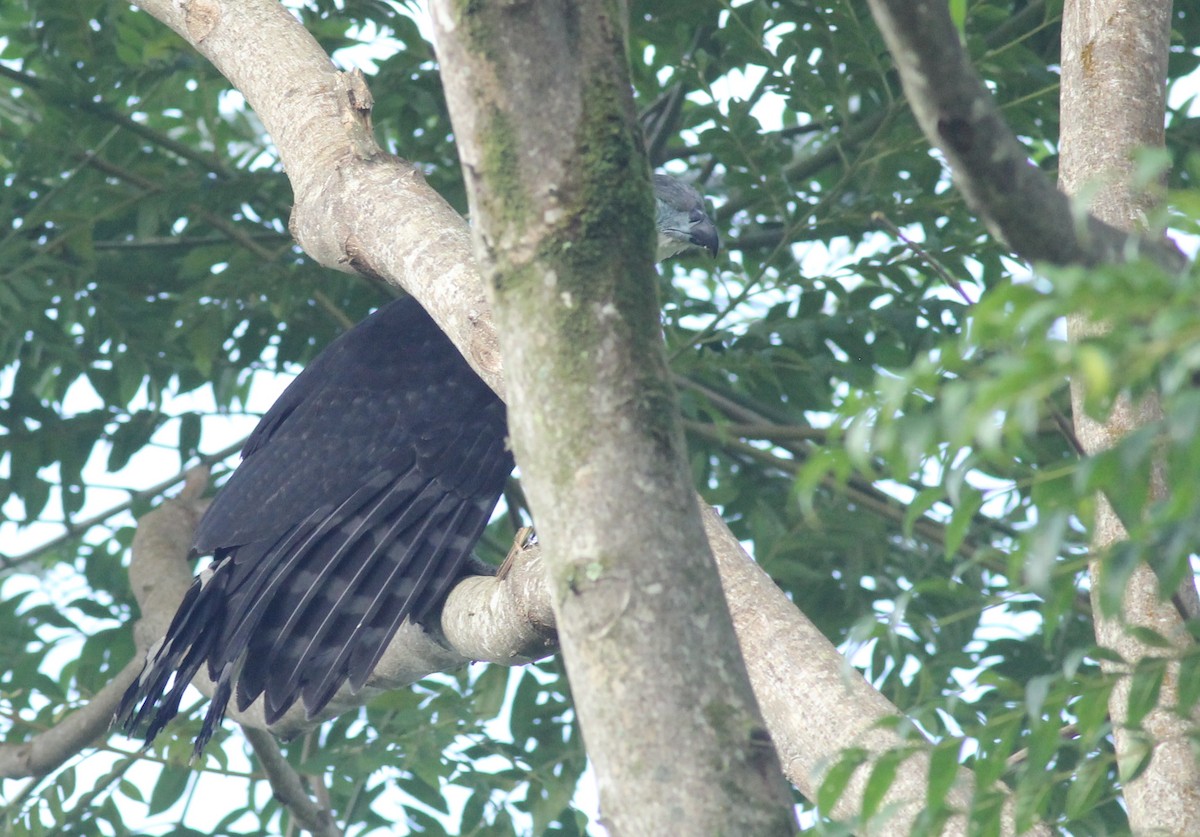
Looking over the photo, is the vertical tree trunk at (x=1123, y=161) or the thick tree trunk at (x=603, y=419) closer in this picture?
the thick tree trunk at (x=603, y=419)

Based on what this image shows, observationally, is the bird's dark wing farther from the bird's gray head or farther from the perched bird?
the bird's gray head

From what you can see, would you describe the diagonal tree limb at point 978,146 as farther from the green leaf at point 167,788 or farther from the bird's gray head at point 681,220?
the green leaf at point 167,788

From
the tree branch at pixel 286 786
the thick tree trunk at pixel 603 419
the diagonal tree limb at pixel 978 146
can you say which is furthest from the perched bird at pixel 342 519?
the diagonal tree limb at pixel 978 146

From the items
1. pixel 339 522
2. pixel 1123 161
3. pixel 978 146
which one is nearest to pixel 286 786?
pixel 339 522

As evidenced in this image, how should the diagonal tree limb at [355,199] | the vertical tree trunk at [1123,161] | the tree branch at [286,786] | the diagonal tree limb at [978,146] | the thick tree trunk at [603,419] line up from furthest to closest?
the tree branch at [286,786], the diagonal tree limb at [355,199], the vertical tree trunk at [1123,161], the thick tree trunk at [603,419], the diagonal tree limb at [978,146]

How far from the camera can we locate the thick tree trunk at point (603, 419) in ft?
3.95

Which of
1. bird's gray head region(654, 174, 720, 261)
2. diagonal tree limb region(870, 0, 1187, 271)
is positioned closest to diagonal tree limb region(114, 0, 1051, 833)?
diagonal tree limb region(870, 0, 1187, 271)

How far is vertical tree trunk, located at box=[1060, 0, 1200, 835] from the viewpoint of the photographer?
1856 millimetres

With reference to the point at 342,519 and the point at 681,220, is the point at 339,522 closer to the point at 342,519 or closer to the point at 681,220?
the point at 342,519

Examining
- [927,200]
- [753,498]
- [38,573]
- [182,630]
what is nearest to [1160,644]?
[927,200]

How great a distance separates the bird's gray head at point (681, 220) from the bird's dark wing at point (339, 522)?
0.80m

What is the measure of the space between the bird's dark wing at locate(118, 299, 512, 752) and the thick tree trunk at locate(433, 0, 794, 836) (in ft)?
6.86

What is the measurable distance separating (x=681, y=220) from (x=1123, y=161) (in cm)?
205

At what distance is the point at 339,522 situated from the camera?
11.8 feet
